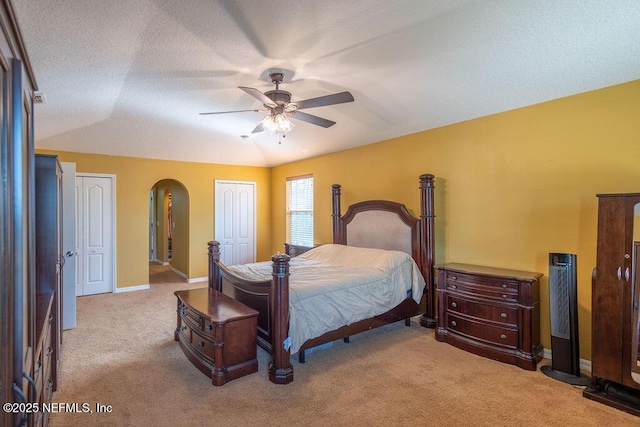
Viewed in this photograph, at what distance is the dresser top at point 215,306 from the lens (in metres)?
2.91

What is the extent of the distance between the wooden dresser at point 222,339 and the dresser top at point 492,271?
Result: 87.0 inches

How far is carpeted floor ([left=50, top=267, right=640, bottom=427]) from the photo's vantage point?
237cm

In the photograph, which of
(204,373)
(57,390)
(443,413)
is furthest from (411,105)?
(57,390)

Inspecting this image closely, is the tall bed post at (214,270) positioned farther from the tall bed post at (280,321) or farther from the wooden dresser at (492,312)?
the wooden dresser at (492,312)

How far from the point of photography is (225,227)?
7.23 metres

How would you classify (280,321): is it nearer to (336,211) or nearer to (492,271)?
(492,271)

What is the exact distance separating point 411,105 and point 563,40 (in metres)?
1.60

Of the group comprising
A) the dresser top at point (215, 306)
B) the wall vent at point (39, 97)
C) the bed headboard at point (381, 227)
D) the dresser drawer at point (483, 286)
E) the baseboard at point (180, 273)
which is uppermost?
the wall vent at point (39, 97)

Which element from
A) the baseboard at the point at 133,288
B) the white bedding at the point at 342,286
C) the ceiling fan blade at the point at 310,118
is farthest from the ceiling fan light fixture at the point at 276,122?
the baseboard at the point at 133,288

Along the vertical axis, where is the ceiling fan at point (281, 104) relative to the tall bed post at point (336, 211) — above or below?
above

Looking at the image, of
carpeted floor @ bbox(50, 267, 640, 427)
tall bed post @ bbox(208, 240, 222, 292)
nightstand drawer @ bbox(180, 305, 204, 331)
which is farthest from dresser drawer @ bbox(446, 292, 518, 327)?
tall bed post @ bbox(208, 240, 222, 292)

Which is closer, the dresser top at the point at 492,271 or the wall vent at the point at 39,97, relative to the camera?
the dresser top at the point at 492,271

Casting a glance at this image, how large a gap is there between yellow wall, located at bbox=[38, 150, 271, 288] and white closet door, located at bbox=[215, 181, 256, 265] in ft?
0.52

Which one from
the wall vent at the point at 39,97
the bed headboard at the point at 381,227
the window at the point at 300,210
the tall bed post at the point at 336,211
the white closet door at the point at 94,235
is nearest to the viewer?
the wall vent at the point at 39,97
